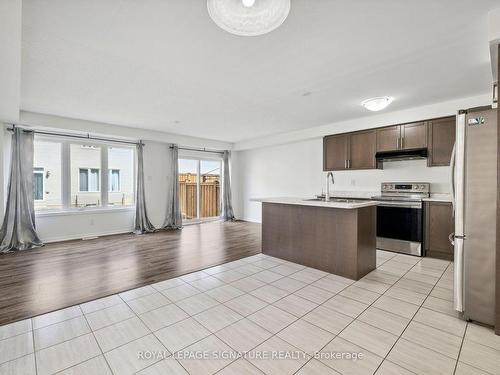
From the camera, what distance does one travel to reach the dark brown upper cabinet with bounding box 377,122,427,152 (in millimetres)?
4172

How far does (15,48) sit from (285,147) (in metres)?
5.59

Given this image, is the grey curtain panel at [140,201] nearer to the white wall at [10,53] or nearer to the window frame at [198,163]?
the window frame at [198,163]

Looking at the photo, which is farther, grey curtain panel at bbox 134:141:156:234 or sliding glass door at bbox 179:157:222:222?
sliding glass door at bbox 179:157:222:222

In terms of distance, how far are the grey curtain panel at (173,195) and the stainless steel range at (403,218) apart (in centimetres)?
465

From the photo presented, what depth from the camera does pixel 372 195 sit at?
499 cm

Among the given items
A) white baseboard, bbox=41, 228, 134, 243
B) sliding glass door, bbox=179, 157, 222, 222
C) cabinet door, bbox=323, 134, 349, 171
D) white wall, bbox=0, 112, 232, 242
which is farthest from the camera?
sliding glass door, bbox=179, 157, 222, 222

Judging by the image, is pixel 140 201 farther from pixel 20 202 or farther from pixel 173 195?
pixel 20 202

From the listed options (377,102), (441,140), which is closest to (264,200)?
(377,102)

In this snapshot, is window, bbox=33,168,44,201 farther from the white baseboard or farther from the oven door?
the oven door

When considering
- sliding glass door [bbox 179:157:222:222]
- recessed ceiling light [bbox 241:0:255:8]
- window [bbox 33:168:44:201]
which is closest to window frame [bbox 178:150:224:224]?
sliding glass door [bbox 179:157:222:222]

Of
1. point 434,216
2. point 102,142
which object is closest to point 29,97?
point 102,142

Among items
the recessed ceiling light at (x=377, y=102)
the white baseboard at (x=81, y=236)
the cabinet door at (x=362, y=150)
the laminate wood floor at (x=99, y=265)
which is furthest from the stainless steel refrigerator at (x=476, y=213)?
the white baseboard at (x=81, y=236)

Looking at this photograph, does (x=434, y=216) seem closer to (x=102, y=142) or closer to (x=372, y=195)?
(x=372, y=195)

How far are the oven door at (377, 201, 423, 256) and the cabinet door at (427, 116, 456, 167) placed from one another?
2.57 ft
